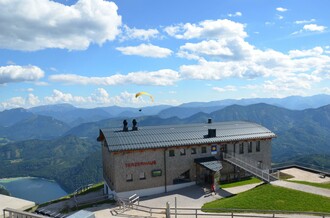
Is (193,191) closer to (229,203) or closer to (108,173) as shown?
(229,203)

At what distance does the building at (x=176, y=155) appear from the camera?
35375mm

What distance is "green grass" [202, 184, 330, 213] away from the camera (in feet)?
85.9

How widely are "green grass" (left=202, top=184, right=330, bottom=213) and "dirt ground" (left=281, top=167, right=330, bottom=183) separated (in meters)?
10.7

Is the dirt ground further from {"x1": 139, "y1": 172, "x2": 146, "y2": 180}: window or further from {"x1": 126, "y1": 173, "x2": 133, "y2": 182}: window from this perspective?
{"x1": 126, "y1": 173, "x2": 133, "y2": 182}: window

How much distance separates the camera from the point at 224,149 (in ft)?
137

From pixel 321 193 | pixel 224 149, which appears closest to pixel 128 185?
pixel 224 149

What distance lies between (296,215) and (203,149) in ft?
55.3

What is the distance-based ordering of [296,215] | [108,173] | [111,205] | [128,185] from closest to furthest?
[296,215] < [111,205] < [128,185] < [108,173]

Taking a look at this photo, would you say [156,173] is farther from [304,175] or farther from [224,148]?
[304,175]

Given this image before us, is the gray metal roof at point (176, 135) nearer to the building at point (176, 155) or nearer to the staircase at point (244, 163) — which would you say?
the building at point (176, 155)

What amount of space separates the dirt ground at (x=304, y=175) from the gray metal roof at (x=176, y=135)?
6.40 meters

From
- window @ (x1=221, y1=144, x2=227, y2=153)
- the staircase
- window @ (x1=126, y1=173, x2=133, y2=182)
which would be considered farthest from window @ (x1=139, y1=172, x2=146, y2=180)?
window @ (x1=221, y1=144, x2=227, y2=153)

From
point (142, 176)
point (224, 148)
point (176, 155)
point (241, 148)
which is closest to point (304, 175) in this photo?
point (241, 148)

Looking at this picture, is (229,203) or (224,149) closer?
(229,203)
